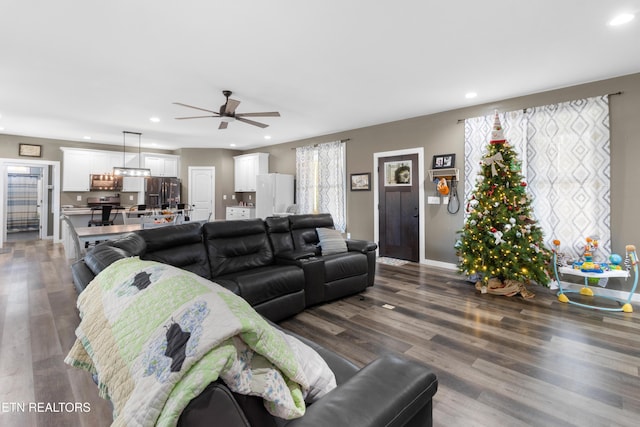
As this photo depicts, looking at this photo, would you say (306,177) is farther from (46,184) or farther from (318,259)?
(46,184)

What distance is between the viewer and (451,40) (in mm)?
2900

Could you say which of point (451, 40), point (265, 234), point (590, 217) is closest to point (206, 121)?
point (265, 234)

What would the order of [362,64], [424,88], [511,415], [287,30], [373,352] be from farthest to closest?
1. [424,88]
2. [362,64]
3. [287,30]
4. [373,352]
5. [511,415]

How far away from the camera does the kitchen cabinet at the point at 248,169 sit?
8.34 meters

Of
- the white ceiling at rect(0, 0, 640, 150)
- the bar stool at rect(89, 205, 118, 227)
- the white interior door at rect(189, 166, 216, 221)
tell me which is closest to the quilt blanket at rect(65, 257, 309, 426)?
the white ceiling at rect(0, 0, 640, 150)

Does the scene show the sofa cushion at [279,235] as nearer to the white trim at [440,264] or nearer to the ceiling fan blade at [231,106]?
the ceiling fan blade at [231,106]

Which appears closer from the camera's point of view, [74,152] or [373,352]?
[373,352]

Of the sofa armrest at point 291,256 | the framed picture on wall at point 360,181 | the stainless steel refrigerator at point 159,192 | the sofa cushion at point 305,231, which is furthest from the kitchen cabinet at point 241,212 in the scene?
the sofa armrest at point 291,256

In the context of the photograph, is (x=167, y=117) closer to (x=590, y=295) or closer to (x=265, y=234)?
(x=265, y=234)

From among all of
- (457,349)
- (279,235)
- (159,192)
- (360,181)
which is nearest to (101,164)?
(159,192)

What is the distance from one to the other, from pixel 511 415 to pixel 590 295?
9.86ft

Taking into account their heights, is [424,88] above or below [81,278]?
above

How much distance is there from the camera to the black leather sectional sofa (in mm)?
783

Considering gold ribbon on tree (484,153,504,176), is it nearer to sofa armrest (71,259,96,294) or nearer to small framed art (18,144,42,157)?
sofa armrest (71,259,96,294)
